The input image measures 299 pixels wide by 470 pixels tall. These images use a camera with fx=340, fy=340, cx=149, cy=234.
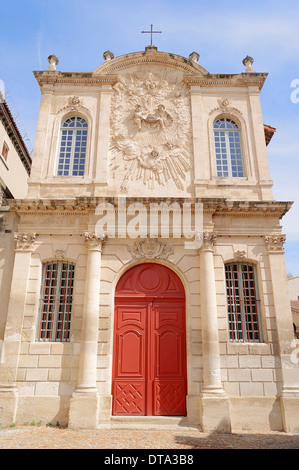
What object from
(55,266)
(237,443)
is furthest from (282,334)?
(55,266)

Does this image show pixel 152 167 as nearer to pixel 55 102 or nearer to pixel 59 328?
pixel 55 102

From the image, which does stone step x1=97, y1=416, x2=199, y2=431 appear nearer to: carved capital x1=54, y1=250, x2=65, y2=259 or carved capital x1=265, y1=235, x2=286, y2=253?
carved capital x1=54, y1=250, x2=65, y2=259

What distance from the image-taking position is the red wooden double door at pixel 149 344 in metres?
8.85

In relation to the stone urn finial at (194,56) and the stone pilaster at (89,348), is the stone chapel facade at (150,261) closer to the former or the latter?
the stone pilaster at (89,348)

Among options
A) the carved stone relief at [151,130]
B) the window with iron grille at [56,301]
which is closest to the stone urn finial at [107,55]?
the carved stone relief at [151,130]

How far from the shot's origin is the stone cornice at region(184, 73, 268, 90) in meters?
11.8

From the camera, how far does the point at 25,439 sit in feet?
23.1

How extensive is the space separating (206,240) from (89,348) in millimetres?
4306

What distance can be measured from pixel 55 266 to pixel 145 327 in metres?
3.18

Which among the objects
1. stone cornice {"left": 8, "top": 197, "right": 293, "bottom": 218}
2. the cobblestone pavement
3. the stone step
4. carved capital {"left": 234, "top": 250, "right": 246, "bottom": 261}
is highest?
stone cornice {"left": 8, "top": 197, "right": 293, "bottom": 218}

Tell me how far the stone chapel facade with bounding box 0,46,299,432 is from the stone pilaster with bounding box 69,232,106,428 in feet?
0.11

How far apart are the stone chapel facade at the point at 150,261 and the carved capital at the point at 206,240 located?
0.03m

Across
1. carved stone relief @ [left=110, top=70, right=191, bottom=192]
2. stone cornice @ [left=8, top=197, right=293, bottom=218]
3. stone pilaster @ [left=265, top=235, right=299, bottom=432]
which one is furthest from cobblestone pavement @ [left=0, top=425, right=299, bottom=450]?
carved stone relief @ [left=110, top=70, right=191, bottom=192]
